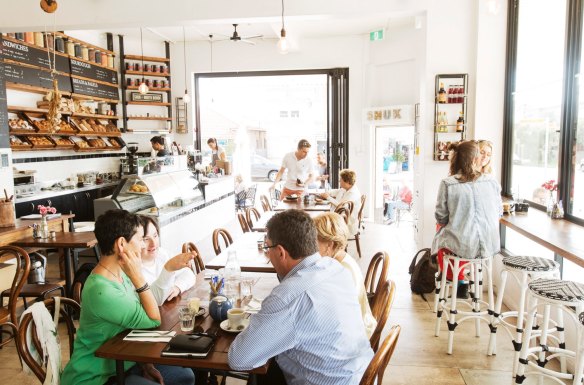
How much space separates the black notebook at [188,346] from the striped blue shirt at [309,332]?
241mm

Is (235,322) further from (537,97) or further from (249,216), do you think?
(537,97)

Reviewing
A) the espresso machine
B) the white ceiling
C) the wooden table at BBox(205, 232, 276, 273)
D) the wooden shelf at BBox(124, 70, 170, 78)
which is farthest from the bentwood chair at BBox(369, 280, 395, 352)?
the wooden shelf at BBox(124, 70, 170, 78)

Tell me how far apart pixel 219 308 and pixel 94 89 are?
25.2 ft

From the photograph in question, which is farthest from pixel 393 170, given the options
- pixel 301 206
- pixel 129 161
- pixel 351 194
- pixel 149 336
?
pixel 149 336

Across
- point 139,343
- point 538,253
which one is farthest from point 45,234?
point 538,253

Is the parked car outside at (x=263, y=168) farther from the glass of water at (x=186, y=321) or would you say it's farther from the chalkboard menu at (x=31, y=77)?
the glass of water at (x=186, y=321)

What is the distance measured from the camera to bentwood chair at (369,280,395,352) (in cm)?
221

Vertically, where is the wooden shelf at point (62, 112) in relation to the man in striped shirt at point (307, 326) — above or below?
above

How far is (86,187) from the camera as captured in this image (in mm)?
7668

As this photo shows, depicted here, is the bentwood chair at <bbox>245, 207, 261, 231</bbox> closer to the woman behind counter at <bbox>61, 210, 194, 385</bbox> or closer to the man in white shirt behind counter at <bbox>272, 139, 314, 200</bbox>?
the man in white shirt behind counter at <bbox>272, 139, 314, 200</bbox>

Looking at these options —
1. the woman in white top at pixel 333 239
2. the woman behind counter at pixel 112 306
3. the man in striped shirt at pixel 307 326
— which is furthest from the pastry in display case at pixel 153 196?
the man in striped shirt at pixel 307 326

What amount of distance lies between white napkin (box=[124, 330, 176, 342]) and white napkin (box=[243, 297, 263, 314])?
41 centimetres

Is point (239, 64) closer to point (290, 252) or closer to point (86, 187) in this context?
point (86, 187)

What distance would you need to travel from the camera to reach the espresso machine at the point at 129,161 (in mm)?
8992
